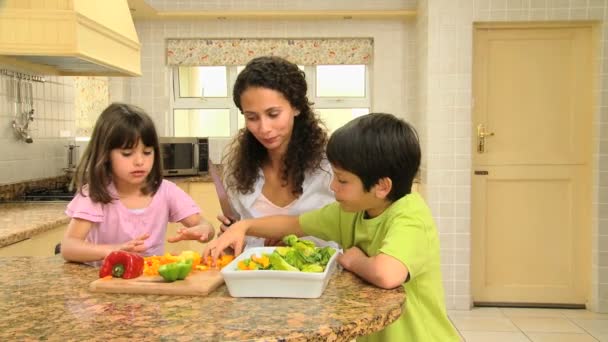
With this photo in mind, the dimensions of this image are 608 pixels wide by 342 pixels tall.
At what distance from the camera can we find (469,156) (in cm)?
422

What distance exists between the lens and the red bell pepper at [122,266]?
1.22 meters

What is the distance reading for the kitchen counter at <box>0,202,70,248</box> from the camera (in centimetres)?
239

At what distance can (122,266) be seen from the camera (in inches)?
48.1

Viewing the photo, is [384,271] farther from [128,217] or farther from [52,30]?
[52,30]

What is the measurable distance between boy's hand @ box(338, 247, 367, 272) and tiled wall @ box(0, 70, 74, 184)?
265 cm

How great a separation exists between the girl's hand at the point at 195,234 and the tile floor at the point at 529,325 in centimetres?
247

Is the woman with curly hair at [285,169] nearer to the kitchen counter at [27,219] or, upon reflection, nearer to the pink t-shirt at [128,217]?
the pink t-shirt at [128,217]

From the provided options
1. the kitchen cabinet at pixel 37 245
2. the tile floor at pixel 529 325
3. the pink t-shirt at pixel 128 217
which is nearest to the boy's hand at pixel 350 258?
the pink t-shirt at pixel 128 217

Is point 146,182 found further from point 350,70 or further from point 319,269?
point 350,70

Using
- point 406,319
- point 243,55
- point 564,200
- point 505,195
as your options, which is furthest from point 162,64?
point 406,319

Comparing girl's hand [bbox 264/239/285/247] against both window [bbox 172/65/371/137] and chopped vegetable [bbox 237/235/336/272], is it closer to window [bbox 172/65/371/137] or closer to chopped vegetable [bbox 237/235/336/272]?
chopped vegetable [bbox 237/235/336/272]

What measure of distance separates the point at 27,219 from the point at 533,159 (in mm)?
3201

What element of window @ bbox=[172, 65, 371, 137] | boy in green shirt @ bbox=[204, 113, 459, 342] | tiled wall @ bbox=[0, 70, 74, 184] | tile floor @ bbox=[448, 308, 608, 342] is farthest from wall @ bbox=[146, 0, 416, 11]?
boy in green shirt @ bbox=[204, 113, 459, 342]

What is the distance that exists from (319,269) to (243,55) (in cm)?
384
